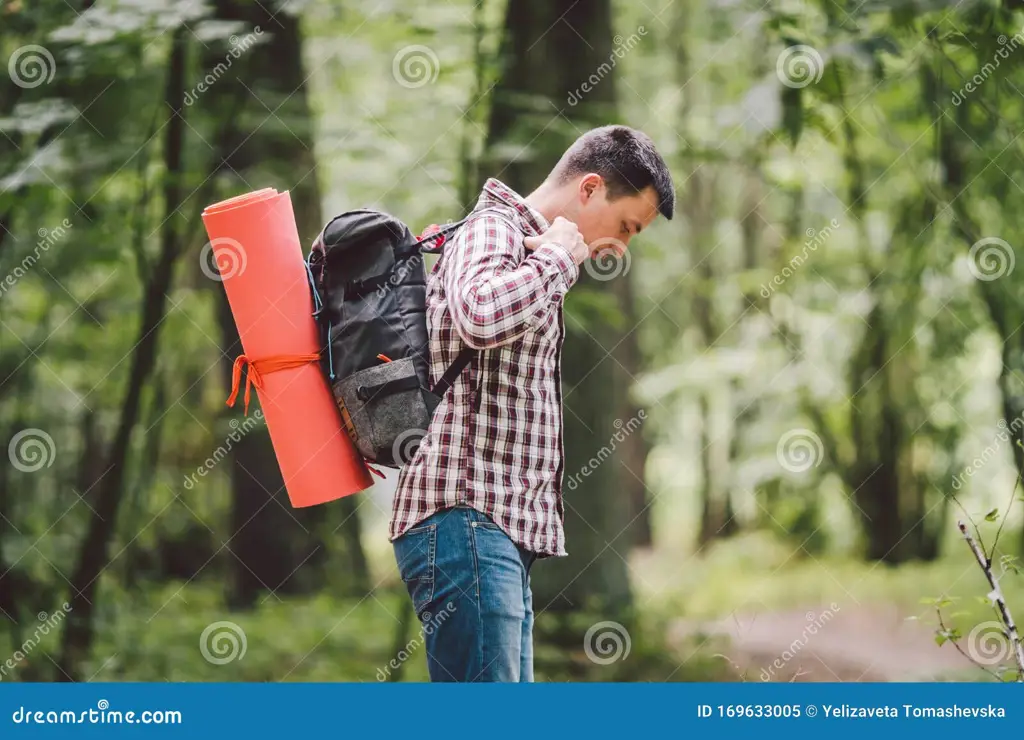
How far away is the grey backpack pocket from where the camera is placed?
7.54 ft

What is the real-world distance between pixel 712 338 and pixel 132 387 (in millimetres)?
8451

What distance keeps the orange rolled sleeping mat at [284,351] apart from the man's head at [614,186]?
2.30 feet

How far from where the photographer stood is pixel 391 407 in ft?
7.55

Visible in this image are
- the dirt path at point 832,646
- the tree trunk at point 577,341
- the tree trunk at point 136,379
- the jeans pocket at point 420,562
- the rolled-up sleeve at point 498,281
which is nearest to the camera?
the rolled-up sleeve at point 498,281

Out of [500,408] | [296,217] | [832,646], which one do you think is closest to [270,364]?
[500,408]

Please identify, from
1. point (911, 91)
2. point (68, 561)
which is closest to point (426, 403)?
point (68, 561)

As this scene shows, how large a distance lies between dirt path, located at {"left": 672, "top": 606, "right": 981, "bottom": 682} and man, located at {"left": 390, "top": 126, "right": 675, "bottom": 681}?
4195 mm

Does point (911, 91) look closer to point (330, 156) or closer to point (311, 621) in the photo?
point (330, 156)

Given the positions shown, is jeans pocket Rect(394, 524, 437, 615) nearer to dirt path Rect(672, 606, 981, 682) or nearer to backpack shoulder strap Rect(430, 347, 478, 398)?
backpack shoulder strap Rect(430, 347, 478, 398)

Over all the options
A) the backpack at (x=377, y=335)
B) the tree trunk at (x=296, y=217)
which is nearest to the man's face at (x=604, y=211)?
the backpack at (x=377, y=335)

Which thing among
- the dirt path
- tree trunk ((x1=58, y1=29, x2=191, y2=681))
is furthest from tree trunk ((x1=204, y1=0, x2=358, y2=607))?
the dirt path

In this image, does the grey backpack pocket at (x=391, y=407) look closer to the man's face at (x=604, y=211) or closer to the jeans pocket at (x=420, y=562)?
the jeans pocket at (x=420, y=562)

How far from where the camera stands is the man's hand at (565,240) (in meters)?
2.27

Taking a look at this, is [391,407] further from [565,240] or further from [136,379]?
[136,379]
